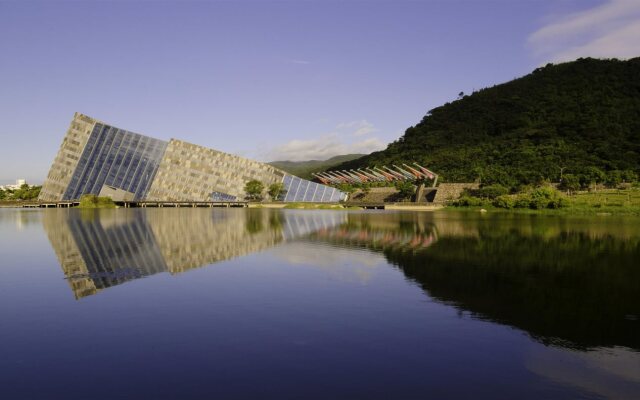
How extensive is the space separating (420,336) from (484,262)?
13335 mm

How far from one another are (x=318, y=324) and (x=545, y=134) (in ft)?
463

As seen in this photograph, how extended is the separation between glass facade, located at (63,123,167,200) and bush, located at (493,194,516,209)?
62.4 meters

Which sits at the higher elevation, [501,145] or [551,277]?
[501,145]

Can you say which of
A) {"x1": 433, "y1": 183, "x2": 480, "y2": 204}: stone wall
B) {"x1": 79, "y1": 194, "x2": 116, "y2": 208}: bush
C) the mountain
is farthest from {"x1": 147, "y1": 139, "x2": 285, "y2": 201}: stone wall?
the mountain

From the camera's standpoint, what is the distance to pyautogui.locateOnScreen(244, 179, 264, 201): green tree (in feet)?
353

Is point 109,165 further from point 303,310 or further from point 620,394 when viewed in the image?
point 620,394

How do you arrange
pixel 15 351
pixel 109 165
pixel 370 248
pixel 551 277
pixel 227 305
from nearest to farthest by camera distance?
pixel 15 351 < pixel 227 305 < pixel 551 277 < pixel 370 248 < pixel 109 165

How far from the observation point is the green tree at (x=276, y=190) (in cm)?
10997

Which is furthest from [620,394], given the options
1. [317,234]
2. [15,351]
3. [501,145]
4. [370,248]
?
[501,145]

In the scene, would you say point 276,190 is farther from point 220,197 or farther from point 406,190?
point 406,190

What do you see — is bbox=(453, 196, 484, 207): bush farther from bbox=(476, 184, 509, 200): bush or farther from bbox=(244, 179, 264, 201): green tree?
bbox=(244, 179, 264, 201): green tree

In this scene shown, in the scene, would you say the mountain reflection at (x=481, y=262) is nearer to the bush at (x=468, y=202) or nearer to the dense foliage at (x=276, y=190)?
the bush at (x=468, y=202)

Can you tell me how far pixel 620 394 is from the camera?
9.90 meters

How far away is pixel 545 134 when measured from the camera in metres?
141
